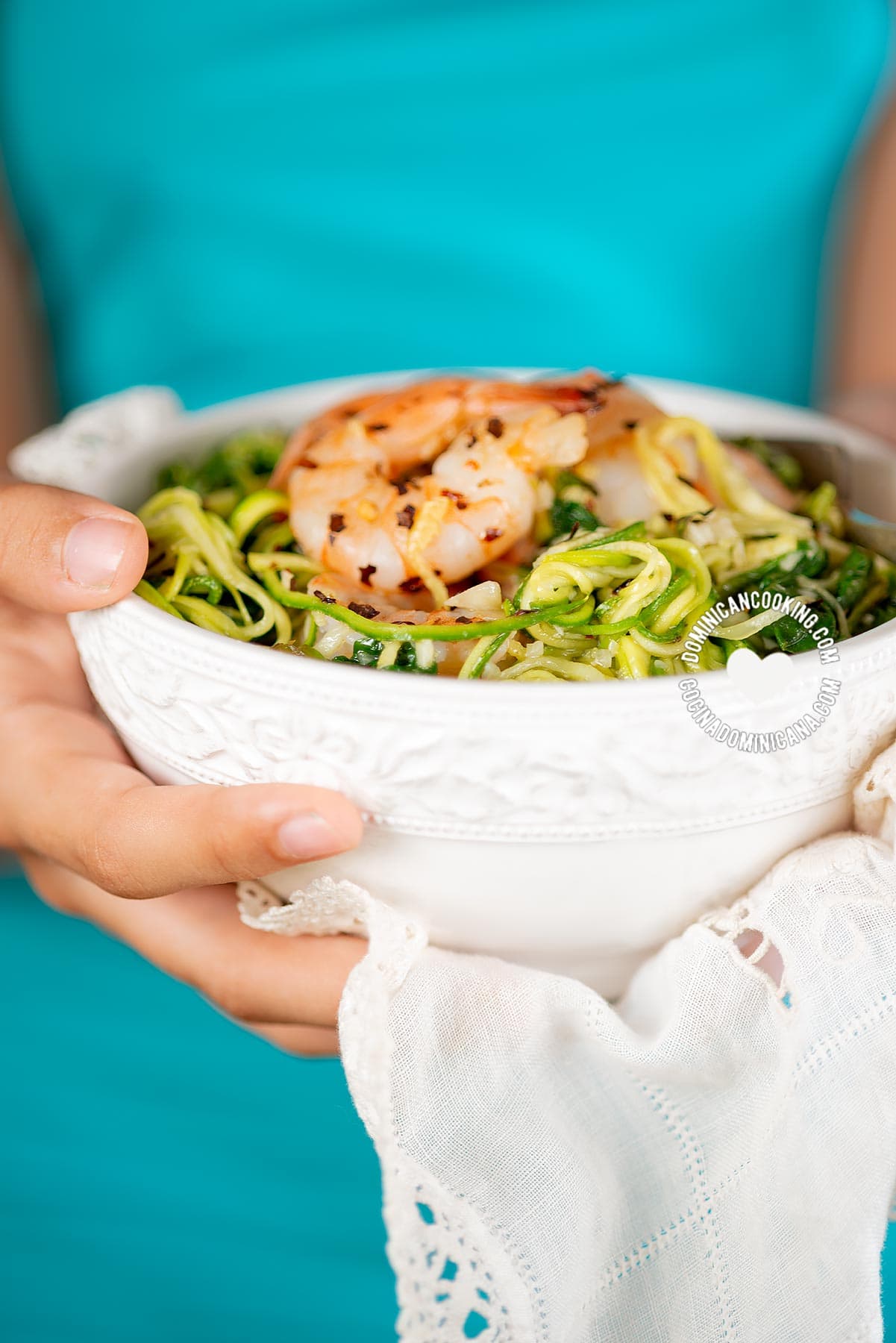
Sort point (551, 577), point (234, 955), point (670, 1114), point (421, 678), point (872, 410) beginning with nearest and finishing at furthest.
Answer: point (421, 678) < point (670, 1114) < point (551, 577) < point (234, 955) < point (872, 410)

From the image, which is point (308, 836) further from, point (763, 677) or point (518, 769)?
point (763, 677)

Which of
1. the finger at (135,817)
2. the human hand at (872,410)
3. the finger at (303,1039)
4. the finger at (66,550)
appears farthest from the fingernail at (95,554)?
the human hand at (872,410)

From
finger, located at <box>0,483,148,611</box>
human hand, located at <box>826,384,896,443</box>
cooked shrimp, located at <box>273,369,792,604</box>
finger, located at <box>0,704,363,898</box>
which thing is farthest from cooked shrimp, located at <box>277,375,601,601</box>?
human hand, located at <box>826,384,896,443</box>

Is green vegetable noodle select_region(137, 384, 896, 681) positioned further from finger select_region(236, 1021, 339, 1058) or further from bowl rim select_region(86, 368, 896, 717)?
finger select_region(236, 1021, 339, 1058)

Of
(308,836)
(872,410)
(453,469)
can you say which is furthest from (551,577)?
(872,410)

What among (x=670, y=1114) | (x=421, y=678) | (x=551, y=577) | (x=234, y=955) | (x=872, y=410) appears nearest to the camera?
(x=421, y=678)

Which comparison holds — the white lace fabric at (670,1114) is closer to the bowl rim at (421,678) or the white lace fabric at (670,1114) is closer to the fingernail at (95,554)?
the bowl rim at (421,678)
